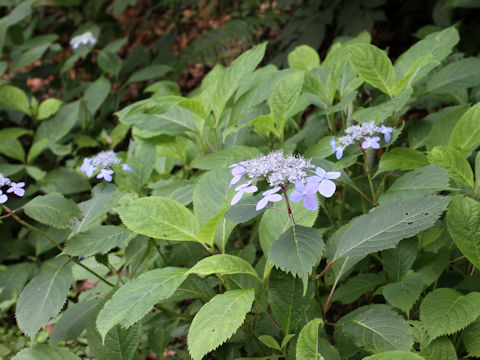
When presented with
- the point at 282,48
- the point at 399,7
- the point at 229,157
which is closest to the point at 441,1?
the point at 399,7

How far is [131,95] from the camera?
4.31 metres

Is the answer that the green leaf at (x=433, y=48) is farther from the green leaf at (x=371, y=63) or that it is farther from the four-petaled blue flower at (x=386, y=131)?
the four-petaled blue flower at (x=386, y=131)

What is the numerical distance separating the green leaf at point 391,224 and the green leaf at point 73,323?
927 millimetres

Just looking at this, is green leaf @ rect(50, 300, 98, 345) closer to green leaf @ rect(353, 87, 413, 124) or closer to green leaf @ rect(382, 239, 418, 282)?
green leaf @ rect(382, 239, 418, 282)

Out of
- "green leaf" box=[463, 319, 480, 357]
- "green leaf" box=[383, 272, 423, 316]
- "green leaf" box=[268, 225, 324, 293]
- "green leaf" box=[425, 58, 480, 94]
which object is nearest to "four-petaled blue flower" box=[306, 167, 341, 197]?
"green leaf" box=[268, 225, 324, 293]

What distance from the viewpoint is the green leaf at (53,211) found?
1.41 meters

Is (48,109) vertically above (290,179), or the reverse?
(290,179)

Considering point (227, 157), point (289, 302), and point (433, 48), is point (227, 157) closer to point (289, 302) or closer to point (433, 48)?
point (289, 302)

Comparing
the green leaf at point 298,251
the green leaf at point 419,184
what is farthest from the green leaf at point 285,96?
the green leaf at point 298,251

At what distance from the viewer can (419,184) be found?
3.96ft

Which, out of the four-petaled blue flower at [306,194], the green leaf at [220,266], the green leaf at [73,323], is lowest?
the green leaf at [73,323]

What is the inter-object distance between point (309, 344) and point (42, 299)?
0.87 m

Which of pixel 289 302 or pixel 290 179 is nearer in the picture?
pixel 290 179

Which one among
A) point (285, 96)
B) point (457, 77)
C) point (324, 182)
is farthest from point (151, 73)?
point (324, 182)
